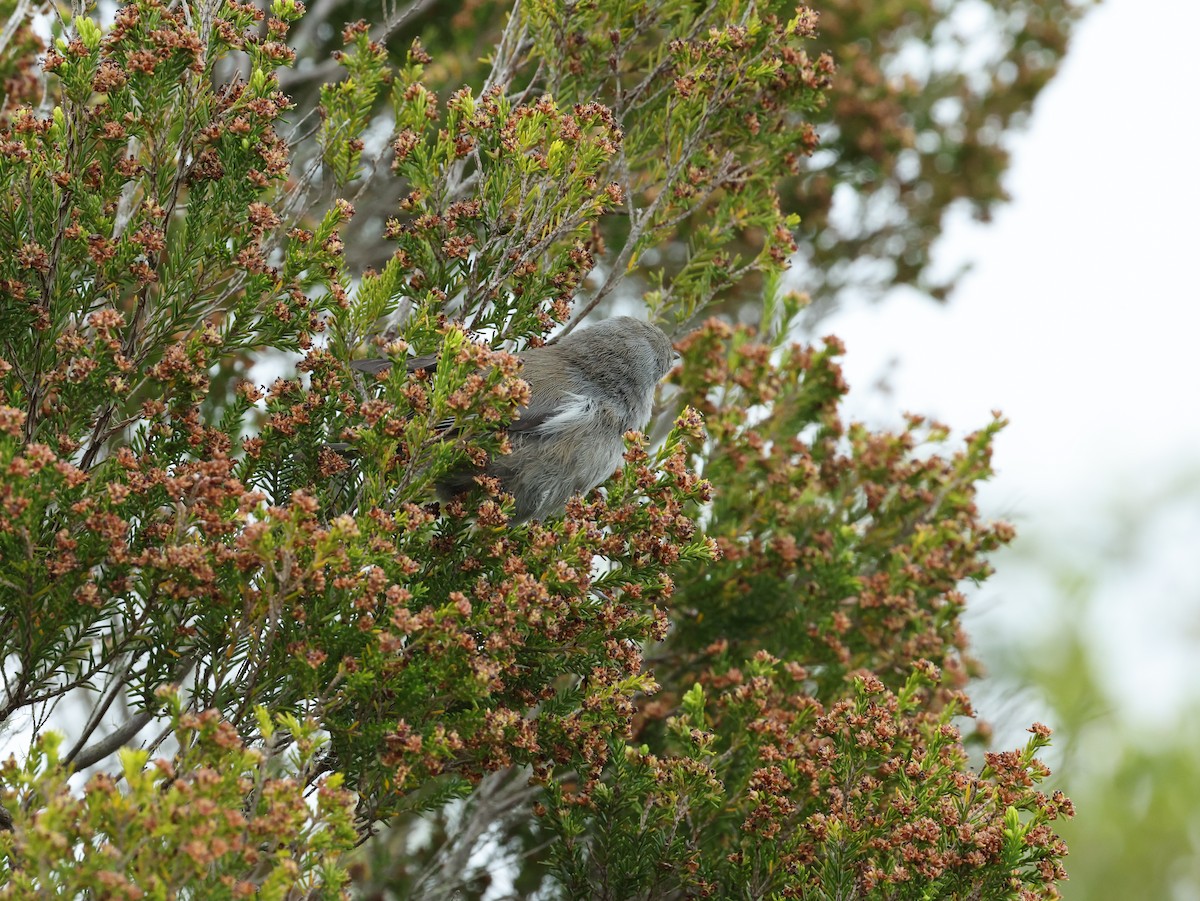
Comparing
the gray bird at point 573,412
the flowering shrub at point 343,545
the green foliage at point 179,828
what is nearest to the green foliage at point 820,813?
the flowering shrub at point 343,545

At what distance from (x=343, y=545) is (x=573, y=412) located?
A: 127cm

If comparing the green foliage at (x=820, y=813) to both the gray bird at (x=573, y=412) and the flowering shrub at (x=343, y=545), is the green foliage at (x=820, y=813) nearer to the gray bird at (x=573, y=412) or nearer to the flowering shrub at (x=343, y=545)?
the flowering shrub at (x=343, y=545)

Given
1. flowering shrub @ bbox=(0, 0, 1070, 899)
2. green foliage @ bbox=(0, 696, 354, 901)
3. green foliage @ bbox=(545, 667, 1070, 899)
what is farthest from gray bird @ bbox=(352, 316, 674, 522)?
green foliage @ bbox=(0, 696, 354, 901)

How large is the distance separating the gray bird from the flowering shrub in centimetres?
19

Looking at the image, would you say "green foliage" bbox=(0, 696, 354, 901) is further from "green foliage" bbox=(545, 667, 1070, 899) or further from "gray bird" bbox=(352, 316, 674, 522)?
"gray bird" bbox=(352, 316, 674, 522)

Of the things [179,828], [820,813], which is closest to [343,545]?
[179,828]

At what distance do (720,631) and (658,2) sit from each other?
2.44 m

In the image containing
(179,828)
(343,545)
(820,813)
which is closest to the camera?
(179,828)

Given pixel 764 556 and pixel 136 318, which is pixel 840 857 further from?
pixel 136 318

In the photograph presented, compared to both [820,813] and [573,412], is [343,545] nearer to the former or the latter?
[573,412]

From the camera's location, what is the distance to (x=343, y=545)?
2.68 meters

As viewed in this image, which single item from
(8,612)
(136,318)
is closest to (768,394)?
(136,318)

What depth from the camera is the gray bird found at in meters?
3.68

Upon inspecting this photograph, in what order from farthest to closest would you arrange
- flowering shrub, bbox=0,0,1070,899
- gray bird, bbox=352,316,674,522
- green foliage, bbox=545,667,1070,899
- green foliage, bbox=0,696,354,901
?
gray bird, bbox=352,316,674,522, green foliage, bbox=545,667,1070,899, flowering shrub, bbox=0,0,1070,899, green foliage, bbox=0,696,354,901
